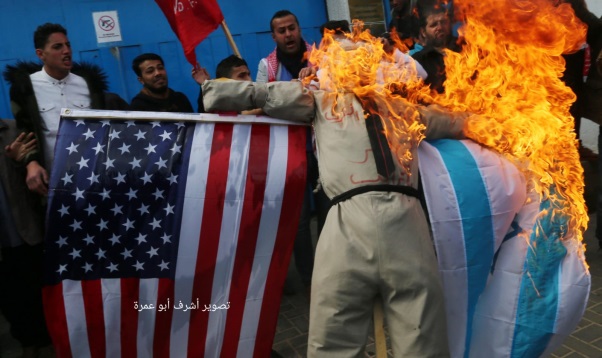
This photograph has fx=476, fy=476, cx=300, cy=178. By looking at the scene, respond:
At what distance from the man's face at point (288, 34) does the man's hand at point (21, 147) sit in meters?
2.03

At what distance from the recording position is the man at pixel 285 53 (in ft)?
13.1

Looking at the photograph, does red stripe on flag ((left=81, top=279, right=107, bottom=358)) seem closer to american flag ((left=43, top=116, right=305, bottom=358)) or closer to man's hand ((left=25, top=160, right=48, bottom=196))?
american flag ((left=43, top=116, right=305, bottom=358))

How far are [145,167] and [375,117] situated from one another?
1302 mm

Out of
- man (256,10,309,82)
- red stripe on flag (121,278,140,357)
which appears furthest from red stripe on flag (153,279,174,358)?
man (256,10,309,82)

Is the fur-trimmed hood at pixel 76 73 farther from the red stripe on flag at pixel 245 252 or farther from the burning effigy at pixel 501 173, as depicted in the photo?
the burning effigy at pixel 501 173

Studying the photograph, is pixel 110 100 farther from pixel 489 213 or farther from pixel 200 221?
pixel 489 213

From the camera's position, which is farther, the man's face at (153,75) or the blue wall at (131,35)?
the blue wall at (131,35)

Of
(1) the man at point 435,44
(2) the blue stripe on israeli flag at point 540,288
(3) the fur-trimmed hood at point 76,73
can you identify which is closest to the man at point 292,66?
(1) the man at point 435,44

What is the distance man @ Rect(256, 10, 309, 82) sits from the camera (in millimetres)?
3984

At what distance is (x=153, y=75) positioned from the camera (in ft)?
12.5

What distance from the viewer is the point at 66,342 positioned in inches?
105

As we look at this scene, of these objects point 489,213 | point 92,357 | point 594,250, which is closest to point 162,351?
point 92,357

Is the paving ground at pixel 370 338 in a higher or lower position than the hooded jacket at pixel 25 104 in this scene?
lower

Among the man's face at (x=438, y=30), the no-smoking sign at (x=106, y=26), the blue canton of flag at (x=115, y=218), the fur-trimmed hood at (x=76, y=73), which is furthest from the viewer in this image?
the no-smoking sign at (x=106, y=26)
